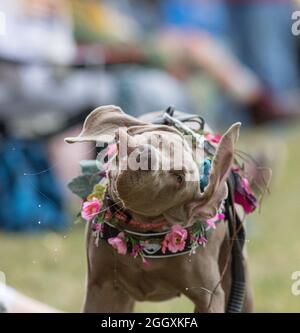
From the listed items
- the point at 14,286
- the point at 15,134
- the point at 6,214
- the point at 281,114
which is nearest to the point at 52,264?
the point at 14,286

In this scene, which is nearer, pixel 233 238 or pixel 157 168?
pixel 157 168

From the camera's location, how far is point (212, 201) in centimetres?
251

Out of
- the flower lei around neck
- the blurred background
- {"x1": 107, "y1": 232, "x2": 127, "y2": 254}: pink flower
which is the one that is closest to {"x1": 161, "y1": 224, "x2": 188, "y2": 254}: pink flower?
the flower lei around neck

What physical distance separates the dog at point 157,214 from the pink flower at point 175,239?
0.9 inches

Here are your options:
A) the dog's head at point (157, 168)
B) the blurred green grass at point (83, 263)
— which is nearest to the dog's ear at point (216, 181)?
the dog's head at point (157, 168)

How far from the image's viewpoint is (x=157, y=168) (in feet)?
7.45

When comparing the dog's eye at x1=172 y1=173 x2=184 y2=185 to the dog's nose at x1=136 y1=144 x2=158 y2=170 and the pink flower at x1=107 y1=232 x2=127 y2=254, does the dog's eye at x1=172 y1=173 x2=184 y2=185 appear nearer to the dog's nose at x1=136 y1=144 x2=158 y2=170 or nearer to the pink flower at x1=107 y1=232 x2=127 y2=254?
the dog's nose at x1=136 y1=144 x2=158 y2=170

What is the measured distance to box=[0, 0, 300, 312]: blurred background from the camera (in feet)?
17.1

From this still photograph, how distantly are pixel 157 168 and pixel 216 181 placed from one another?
278 millimetres

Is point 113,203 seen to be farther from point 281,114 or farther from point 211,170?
point 281,114

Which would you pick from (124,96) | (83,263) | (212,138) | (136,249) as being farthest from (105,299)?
(124,96)

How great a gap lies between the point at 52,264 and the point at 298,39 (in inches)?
331

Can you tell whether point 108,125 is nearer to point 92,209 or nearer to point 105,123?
point 105,123

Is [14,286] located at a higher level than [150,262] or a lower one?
lower
